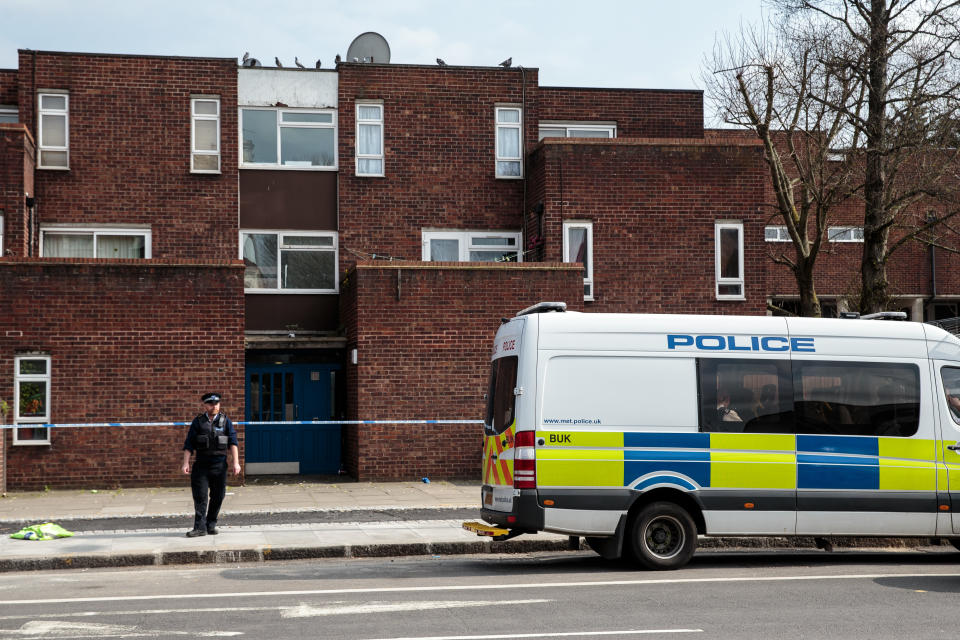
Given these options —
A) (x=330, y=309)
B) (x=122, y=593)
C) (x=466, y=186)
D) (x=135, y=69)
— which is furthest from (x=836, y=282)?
(x=122, y=593)

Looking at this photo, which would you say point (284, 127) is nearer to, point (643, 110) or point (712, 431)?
point (643, 110)

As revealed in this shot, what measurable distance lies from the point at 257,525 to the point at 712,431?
247 inches

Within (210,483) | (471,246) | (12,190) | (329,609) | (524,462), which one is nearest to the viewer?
(329,609)

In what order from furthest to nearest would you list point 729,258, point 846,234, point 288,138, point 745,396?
point 846,234
point 288,138
point 729,258
point 745,396

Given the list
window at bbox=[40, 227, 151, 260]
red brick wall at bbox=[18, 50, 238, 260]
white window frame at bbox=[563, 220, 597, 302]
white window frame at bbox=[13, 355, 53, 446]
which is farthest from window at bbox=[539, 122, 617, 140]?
white window frame at bbox=[13, 355, 53, 446]

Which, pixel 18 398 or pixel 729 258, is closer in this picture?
pixel 18 398

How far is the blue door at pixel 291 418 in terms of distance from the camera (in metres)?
22.2

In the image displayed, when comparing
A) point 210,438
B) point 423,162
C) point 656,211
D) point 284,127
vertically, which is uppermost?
point 284,127

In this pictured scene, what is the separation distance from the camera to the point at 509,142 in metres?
23.9

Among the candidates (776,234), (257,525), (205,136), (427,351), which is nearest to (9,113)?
(205,136)

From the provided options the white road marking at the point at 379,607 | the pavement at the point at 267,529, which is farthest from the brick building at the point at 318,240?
the white road marking at the point at 379,607

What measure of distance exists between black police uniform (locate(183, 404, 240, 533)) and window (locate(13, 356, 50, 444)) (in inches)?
258

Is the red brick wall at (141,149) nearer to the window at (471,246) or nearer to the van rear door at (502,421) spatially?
the window at (471,246)

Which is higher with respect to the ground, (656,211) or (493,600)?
(656,211)
